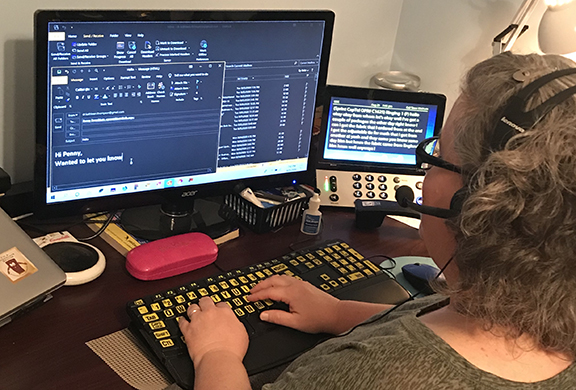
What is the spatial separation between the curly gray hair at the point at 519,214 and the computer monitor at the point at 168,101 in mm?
522

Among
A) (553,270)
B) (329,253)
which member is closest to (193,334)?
(329,253)

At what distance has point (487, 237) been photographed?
2.44ft

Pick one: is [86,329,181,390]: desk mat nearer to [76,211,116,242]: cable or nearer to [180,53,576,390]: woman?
[180,53,576,390]: woman

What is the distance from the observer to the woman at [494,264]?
69cm

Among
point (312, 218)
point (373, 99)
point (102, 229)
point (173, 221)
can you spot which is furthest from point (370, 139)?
point (102, 229)

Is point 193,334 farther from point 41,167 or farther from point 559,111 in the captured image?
point 559,111

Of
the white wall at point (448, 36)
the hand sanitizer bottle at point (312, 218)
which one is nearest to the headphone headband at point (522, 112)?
the hand sanitizer bottle at point (312, 218)

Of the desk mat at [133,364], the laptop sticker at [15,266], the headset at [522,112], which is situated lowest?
the desk mat at [133,364]

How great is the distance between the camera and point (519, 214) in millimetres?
705

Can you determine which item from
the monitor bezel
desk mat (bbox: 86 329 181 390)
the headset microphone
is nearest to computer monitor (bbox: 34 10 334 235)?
the monitor bezel

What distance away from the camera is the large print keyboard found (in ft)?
3.13

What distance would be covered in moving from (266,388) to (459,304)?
0.91 ft

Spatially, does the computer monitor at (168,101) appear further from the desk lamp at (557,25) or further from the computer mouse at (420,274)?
the desk lamp at (557,25)

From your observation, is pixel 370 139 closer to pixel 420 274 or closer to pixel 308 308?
pixel 420 274
